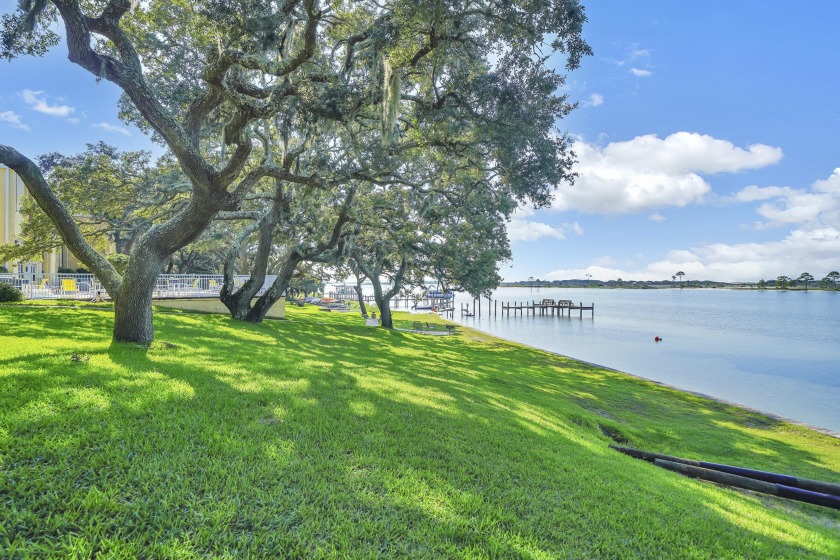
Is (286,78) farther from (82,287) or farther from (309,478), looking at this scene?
(82,287)

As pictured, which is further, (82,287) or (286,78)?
(82,287)

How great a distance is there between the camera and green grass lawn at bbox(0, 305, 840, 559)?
8.07 feet

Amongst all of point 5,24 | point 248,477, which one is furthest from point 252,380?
point 5,24

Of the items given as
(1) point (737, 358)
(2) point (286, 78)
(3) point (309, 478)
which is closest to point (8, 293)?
(2) point (286, 78)

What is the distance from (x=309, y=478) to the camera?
3.16m

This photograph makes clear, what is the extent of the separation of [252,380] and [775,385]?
23.6 m

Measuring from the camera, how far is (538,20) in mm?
7449

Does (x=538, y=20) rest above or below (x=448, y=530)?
above

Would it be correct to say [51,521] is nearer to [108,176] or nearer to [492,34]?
[492,34]

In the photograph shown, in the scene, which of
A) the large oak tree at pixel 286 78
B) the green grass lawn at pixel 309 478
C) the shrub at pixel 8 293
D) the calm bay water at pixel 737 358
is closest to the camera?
the green grass lawn at pixel 309 478

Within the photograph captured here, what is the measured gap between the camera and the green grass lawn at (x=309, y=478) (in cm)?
246

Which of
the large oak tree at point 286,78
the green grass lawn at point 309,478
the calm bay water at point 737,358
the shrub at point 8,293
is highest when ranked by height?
the large oak tree at point 286,78

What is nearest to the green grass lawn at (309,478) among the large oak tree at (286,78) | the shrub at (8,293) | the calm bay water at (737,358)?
the large oak tree at (286,78)

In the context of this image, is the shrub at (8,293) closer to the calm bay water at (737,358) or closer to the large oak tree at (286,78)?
the large oak tree at (286,78)
